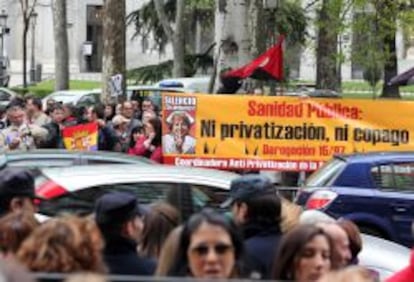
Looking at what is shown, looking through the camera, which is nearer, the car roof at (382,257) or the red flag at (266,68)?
the car roof at (382,257)

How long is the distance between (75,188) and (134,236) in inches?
128

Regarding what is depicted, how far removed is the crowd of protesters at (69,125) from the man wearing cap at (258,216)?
8.60 m

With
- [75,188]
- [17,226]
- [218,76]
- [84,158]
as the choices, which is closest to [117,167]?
[75,188]

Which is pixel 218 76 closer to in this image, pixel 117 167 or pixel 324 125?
pixel 324 125

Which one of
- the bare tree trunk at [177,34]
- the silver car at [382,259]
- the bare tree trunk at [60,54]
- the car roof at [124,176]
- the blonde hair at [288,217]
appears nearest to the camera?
the blonde hair at [288,217]

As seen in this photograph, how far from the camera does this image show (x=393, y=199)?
43.9ft

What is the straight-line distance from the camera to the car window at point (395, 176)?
1349 cm

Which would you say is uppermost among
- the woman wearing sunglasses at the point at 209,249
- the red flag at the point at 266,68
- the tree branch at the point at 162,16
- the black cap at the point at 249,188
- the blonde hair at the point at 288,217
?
the tree branch at the point at 162,16

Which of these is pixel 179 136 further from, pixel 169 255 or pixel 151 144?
pixel 169 255

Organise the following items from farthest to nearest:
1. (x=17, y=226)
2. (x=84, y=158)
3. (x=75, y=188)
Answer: (x=84, y=158) → (x=75, y=188) → (x=17, y=226)

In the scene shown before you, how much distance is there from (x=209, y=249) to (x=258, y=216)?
1500mm

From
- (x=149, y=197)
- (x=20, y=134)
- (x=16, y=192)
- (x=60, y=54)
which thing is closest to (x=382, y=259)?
(x=149, y=197)

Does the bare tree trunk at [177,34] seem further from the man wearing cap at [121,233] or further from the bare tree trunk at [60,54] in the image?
the man wearing cap at [121,233]

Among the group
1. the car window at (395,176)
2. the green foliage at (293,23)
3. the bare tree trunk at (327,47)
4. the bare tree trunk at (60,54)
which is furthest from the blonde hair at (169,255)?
the bare tree trunk at (60,54)
